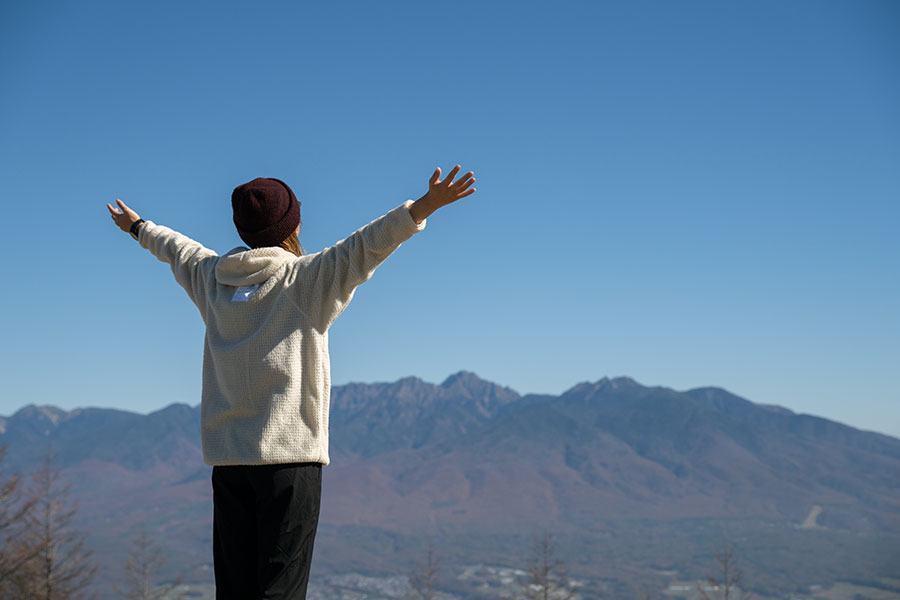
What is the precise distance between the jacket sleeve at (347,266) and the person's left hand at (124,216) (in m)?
1.07

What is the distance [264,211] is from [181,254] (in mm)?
481

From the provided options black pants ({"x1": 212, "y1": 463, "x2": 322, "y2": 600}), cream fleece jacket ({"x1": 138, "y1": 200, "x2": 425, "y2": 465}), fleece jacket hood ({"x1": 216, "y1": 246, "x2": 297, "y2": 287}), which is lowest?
black pants ({"x1": 212, "y1": 463, "x2": 322, "y2": 600})

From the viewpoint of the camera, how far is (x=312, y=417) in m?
2.50

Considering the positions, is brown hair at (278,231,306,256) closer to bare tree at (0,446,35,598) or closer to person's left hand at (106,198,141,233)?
person's left hand at (106,198,141,233)

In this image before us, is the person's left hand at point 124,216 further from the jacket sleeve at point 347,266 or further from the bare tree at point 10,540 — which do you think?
the bare tree at point 10,540

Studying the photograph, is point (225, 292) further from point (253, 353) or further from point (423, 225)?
point (423, 225)

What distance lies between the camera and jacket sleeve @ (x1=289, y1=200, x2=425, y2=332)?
2531 millimetres

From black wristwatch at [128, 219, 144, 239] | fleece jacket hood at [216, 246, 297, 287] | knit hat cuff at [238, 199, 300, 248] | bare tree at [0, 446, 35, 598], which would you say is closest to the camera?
fleece jacket hood at [216, 246, 297, 287]

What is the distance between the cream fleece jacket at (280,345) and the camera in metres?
2.48

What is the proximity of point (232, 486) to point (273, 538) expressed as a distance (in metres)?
0.22

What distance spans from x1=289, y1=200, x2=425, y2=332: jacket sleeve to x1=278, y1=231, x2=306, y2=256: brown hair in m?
0.23

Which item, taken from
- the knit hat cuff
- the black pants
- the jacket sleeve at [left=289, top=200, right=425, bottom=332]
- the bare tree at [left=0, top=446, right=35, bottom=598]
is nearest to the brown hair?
the knit hat cuff

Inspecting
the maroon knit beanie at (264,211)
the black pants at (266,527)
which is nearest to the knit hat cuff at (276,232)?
the maroon knit beanie at (264,211)

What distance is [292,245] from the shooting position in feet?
9.21
